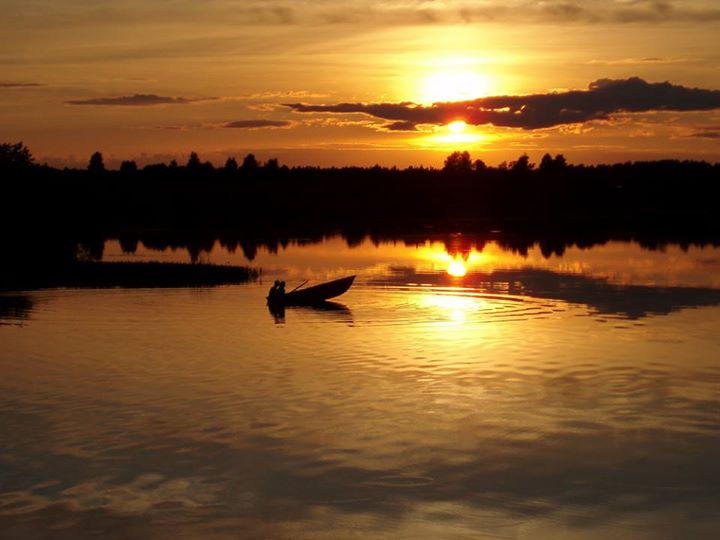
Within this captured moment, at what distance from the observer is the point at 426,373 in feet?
94.3

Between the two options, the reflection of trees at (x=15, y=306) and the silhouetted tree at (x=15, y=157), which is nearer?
the reflection of trees at (x=15, y=306)

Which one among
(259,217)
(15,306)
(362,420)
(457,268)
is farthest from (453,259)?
(259,217)

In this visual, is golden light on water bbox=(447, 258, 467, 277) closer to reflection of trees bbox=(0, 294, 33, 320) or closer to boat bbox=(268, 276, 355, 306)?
boat bbox=(268, 276, 355, 306)

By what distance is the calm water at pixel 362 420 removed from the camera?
16.4 metres

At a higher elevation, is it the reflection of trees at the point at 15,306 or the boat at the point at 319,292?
the boat at the point at 319,292

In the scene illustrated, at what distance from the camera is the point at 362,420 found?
2281 cm

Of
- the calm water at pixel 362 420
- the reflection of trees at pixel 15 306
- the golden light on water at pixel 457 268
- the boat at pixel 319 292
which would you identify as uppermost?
the golden light on water at pixel 457 268

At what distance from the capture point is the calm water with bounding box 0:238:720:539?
16422 millimetres

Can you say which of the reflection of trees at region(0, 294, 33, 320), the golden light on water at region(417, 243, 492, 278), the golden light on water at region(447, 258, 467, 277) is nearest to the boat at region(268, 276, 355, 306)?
the reflection of trees at region(0, 294, 33, 320)

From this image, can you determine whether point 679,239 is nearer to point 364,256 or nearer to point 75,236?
point 364,256

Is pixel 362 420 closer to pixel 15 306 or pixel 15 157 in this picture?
pixel 15 306

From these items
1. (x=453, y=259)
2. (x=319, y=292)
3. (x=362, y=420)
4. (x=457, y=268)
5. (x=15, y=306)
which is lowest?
(x=362, y=420)

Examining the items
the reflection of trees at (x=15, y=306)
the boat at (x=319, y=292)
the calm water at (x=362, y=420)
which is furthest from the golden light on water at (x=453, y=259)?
the reflection of trees at (x=15, y=306)

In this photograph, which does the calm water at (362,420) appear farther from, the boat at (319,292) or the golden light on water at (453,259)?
the golden light on water at (453,259)
